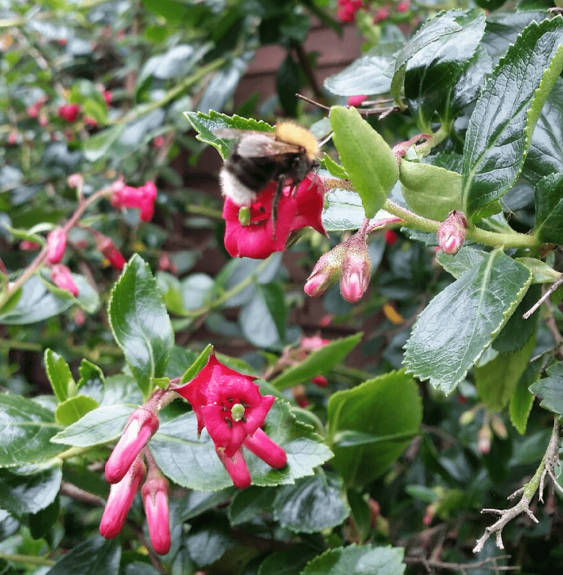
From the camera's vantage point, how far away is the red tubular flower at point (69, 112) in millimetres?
1545

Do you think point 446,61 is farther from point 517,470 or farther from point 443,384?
point 517,470

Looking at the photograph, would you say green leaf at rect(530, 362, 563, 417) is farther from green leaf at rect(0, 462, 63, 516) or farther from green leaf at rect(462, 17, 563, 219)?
green leaf at rect(0, 462, 63, 516)

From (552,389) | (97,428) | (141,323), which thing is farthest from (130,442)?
(552,389)

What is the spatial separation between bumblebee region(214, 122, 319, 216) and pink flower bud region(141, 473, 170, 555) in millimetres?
272

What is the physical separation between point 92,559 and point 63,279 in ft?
1.28

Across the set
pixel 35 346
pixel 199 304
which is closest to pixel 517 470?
pixel 199 304

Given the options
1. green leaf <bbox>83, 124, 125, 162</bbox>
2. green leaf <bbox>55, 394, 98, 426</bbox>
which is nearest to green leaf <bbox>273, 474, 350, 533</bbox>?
green leaf <bbox>55, 394, 98, 426</bbox>

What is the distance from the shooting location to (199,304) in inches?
50.1

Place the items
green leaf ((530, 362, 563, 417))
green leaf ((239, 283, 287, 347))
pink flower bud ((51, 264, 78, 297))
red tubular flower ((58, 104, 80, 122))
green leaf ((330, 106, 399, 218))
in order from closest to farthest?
green leaf ((330, 106, 399, 218)) < green leaf ((530, 362, 563, 417)) < pink flower bud ((51, 264, 78, 297)) < green leaf ((239, 283, 287, 347)) < red tubular flower ((58, 104, 80, 122))

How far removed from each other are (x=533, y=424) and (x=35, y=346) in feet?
3.36

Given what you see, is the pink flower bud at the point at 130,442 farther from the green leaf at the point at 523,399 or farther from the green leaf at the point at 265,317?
the green leaf at the point at 265,317

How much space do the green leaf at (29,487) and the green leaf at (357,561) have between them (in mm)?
260

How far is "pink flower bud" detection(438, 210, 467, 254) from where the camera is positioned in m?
0.39

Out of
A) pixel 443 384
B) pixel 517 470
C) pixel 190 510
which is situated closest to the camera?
pixel 443 384
